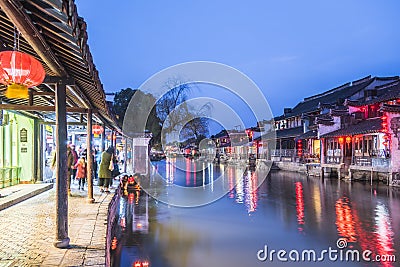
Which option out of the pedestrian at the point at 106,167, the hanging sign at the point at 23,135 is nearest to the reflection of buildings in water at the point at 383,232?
the pedestrian at the point at 106,167

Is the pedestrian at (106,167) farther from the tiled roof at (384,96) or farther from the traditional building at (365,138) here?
the tiled roof at (384,96)

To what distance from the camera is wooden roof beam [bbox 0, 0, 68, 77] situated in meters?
3.35

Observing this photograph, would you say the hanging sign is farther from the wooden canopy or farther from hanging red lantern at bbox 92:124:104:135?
the wooden canopy

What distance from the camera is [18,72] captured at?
4.57 m

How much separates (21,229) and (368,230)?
8.31 m

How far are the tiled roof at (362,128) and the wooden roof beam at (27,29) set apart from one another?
22.1m

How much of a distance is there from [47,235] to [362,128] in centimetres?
2369

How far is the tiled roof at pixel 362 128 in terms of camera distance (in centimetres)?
2399

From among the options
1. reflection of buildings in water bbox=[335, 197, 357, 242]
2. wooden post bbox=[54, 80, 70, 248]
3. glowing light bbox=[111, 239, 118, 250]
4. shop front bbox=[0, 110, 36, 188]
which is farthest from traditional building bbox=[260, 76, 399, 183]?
wooden post bbox=[54, 80, 70, 248]

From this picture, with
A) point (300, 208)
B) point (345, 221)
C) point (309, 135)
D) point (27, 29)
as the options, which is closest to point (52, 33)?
point (27, 29)

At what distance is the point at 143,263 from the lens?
735cm

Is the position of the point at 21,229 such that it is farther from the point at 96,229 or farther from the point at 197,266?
the point at 197,266

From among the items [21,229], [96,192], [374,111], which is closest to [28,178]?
[96,192]

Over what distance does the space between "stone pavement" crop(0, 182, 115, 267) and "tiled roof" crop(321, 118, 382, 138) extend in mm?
19090
